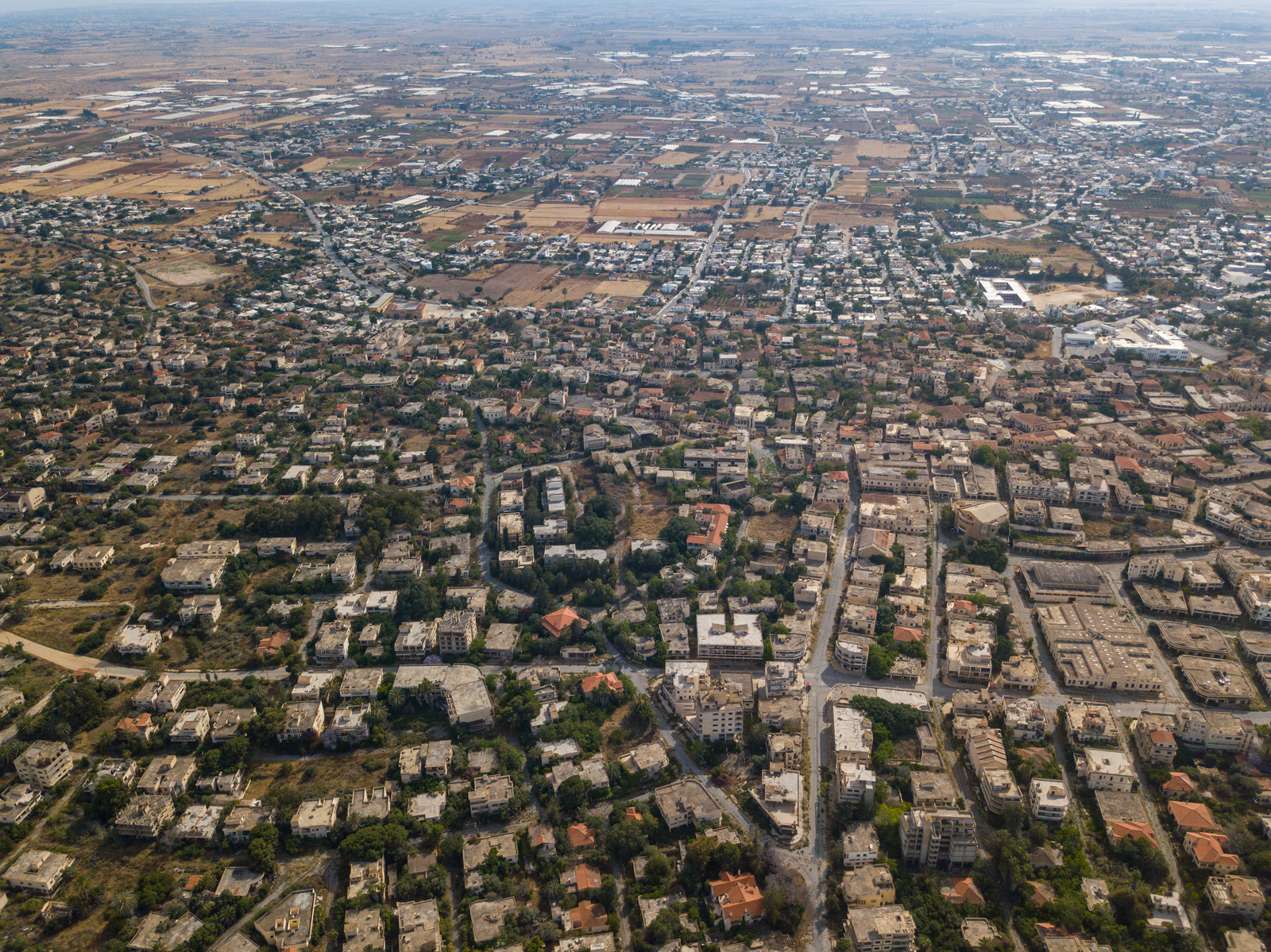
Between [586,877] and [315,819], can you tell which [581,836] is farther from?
[315,819]

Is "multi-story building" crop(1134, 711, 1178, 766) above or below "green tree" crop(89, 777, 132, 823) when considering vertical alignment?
above

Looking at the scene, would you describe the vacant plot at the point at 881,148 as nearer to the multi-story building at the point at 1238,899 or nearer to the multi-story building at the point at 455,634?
the multi-story building at the point at 455,634

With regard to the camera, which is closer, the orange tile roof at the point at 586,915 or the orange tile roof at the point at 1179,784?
the orange tile roof at the point at 586,915

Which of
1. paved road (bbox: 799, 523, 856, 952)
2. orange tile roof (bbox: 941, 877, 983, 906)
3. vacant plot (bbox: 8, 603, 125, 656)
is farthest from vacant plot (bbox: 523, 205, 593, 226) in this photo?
orange tile roof (bbox: 941, 877, 983, 906)

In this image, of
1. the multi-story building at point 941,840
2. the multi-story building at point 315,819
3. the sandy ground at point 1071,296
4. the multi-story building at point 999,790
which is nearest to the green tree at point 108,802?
the multi-story building at point 315,819

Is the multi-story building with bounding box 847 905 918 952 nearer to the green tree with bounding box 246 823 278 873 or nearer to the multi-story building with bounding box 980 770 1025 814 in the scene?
the multi-story building with bounding box 980 770 1025 814
